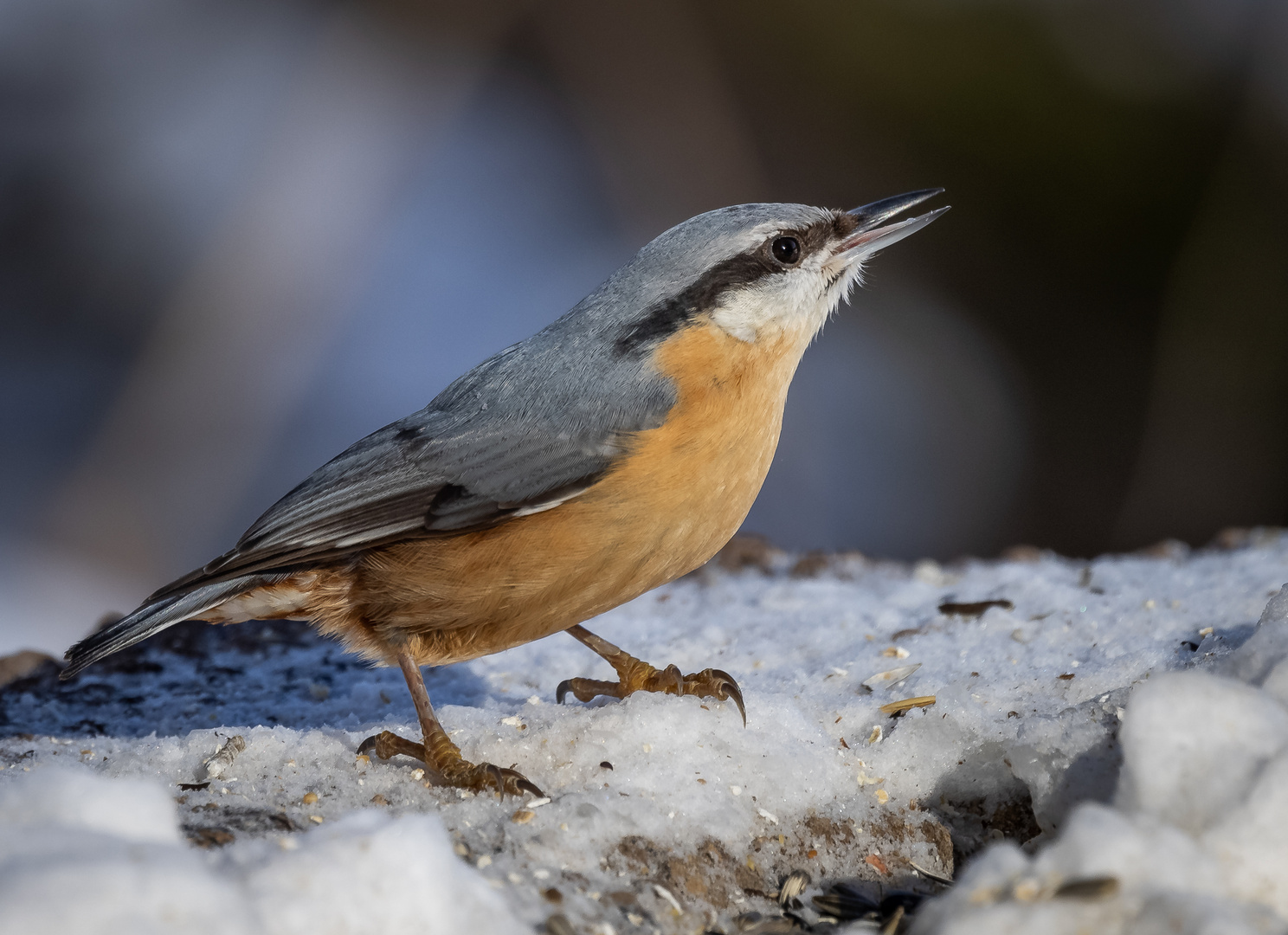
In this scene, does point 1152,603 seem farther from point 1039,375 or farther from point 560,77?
point 560,77

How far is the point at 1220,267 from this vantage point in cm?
653

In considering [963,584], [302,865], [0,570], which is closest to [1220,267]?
[963,584]

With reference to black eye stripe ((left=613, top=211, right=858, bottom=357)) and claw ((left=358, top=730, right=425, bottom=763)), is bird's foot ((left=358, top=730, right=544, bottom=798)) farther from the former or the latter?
black eye stripe ((left=613, top=211, right=858, bottom=357))

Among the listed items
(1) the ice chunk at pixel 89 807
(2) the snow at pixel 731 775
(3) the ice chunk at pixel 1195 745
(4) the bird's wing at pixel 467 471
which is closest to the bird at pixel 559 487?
(4) the bird's wing at pixel 467 471

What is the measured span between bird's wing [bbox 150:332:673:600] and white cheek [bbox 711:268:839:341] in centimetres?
38

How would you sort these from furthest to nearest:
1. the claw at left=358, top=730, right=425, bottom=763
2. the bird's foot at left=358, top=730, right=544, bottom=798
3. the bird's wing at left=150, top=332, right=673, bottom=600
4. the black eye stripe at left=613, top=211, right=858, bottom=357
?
the black eye stripe at left=613, top=211, right=858, bottom=357
the bird's wing at left=150, top=332, right=673, bottom=600
the claw at left=358, top=730, right=425, bottom=763
the bird's foot at left=358, top=730, right=544, bottom=798

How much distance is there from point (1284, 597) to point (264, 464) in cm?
718

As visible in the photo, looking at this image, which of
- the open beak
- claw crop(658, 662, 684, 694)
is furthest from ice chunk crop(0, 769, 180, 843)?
the open beak

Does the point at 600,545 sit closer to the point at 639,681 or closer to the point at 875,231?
the point at 639,681

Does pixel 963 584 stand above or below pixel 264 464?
below

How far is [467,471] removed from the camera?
10.00 feet

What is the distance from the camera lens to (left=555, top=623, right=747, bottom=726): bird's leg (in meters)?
3.03

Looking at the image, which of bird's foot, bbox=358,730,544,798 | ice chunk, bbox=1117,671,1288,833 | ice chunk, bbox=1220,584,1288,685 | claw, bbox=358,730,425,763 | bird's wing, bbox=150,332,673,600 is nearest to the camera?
ice chunk, bbox=1117,671,1288,833

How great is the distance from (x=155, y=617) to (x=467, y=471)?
3.28 ft
